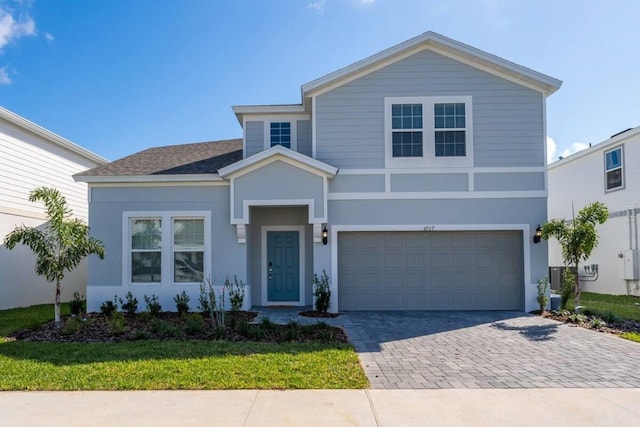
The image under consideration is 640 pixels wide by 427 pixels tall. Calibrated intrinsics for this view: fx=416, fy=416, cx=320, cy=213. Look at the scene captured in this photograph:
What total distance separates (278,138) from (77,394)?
8.49 m

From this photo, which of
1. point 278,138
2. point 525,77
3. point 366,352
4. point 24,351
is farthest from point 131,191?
point 525,77

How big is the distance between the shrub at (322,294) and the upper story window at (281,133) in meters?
4.07

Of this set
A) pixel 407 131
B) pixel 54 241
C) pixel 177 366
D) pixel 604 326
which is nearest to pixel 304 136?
pixel 407 131

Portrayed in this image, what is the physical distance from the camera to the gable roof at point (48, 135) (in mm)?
12189

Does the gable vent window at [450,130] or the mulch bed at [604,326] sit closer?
the mulch bed at [604,326]

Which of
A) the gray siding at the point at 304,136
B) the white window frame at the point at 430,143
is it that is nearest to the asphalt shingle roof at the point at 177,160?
the gray siding at the point at 304,136

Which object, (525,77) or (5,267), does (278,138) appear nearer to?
(525,77)

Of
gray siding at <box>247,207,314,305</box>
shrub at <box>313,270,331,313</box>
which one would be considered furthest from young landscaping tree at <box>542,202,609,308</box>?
gray siding at <box>247,207,314,305</box>

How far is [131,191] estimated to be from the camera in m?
11.0

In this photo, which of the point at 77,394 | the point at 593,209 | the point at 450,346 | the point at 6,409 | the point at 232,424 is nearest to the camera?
the point at 232,424

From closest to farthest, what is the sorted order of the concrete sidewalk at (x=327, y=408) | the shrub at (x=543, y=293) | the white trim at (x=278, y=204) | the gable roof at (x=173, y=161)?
the concrete sidewalk at (x=327, y=408)
the shrub at (x=543, y=293)
the white trim at (x=278, y=204)
the gable roof at (x=173, y=161)

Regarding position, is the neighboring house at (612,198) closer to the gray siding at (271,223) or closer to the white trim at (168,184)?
the gray siding at (271,223)

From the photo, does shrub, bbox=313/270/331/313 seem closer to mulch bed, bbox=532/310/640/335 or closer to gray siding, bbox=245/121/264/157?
gray siding, bbox=245/121/264/157

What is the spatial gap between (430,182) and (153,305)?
25.1 feet
